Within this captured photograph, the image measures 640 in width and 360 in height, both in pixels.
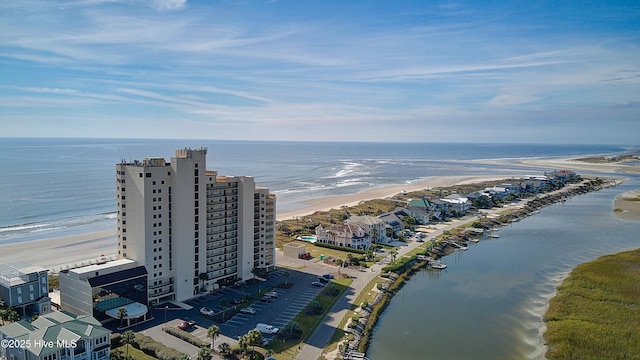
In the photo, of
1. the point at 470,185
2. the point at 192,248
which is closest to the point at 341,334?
the point at 192,248

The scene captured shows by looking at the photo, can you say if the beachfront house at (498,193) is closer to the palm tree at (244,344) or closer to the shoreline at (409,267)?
the shoreline at (409,267)

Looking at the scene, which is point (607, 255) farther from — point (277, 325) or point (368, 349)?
point (277, 325)

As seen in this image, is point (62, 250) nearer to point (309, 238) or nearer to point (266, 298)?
point (309, 238)

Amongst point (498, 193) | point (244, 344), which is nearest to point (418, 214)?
point (498, 193)

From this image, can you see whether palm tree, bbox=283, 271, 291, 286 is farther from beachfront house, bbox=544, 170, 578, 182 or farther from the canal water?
beachfront house, bbox=544, 170, 578, 182

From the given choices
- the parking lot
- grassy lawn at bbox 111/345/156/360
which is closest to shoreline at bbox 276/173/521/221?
the parking lot

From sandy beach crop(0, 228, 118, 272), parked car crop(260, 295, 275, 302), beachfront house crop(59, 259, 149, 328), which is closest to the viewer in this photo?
beachfront house crop(59, 259, 149, 328)

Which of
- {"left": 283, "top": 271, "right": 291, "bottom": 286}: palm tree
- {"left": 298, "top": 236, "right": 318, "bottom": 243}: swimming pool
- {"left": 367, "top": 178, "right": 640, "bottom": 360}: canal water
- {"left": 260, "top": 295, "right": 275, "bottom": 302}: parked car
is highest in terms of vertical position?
{"left": 298, "top": 236, "right": 318, "bottom": 243}: swimming pool
